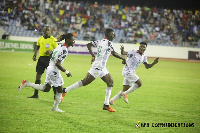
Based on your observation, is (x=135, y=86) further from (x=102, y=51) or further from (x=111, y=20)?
(x=111, y=20)

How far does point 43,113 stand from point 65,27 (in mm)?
32095

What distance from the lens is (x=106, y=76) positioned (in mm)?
10164

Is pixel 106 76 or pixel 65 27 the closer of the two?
pixel 106 76

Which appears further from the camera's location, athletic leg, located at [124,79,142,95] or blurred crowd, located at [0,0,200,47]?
blurred crowd, located at [0,0,200,47]

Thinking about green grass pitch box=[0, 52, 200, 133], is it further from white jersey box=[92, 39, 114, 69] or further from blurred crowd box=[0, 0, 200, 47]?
blurred crowd box=[0, 0, 200, 47]

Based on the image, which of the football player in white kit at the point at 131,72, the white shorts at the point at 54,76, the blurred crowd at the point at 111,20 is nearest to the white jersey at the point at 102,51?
the football player in white kit at the point at 131,72

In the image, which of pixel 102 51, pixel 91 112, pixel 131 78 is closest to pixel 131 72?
pixel 131 78

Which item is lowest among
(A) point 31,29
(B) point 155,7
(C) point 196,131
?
(C) point 196,131

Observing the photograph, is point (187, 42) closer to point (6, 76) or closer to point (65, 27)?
point (65, 27)

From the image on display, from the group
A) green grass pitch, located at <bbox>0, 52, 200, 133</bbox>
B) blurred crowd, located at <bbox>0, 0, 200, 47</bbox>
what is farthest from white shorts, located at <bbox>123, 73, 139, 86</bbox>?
blurred crowd, located at <bbox>0, 0, 200, 47</bbox>

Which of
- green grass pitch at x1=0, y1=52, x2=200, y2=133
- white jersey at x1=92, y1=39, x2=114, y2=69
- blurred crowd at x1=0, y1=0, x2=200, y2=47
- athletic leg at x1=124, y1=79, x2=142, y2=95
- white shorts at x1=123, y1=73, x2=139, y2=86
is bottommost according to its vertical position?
green grass pitch at x1=0, y1=52, x2=200, y2=133

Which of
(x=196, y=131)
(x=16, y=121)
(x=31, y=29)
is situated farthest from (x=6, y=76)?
(x=31, y=29)

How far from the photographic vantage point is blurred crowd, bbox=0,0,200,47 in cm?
3944

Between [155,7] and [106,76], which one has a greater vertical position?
[155,7]
